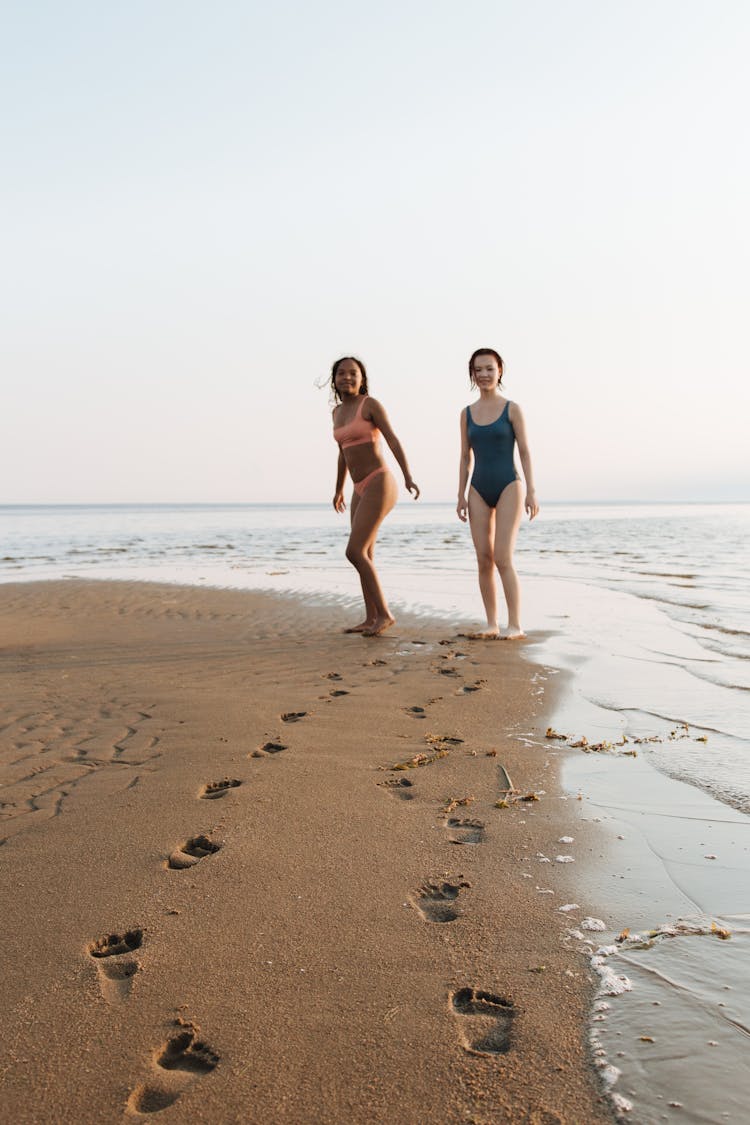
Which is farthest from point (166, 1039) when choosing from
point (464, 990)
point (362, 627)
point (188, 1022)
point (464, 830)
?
point (362, 627)

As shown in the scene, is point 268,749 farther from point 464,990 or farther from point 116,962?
point 464,990

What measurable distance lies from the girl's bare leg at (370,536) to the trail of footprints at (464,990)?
3779 millimetres

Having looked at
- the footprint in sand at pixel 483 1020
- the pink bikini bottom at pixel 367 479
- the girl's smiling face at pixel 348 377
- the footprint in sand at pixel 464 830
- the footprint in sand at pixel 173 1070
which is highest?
the girl's smiling face at pixel 348 377

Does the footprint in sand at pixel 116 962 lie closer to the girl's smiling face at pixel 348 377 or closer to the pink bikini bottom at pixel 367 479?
the pink bikini bottom at pixel 367 479

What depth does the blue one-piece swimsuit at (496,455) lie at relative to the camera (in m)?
6.93

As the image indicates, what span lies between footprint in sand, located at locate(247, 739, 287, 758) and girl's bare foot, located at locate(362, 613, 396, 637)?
3.17 m

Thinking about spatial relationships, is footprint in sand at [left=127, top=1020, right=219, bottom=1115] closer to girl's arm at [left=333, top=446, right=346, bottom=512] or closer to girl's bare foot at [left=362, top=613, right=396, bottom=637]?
girl's bare foot at [left=362, top=613, right=396, bottom=637]

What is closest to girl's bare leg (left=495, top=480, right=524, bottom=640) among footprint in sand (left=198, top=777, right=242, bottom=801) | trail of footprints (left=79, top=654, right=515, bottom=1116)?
footprint in sand (left=198, top=777, right=242, bottom=801)

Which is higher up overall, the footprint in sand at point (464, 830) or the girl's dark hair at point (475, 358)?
the girl's dark hair at point (475, 358)

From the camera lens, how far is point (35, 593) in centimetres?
1030

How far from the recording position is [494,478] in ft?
22.9

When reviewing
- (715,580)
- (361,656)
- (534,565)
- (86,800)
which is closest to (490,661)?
(361,656)

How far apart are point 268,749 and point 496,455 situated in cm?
400

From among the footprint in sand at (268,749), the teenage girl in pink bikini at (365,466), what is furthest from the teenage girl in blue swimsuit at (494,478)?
the footprint in sand at (268,749)
